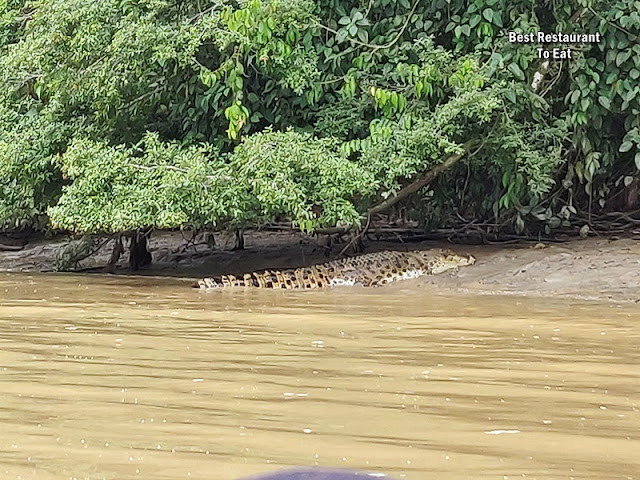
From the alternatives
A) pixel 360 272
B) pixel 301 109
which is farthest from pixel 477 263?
pixel 301 109

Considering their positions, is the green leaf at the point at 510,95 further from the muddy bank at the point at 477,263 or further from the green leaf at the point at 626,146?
the muddy bank at the point at 477,263

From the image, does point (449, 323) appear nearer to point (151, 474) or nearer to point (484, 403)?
point (484, 403)

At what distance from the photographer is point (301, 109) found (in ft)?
29.9

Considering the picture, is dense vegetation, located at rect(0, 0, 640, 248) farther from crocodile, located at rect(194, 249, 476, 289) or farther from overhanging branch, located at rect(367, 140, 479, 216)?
crocodile, located at rect(194, 249, 476, 289)

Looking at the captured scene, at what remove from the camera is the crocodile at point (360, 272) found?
8.21 meters

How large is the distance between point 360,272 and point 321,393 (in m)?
5.58

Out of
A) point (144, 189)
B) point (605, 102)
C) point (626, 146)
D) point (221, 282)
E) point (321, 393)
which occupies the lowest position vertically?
point (221, 282)

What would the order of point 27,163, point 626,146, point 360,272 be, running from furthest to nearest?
point 27,163, point 360,272, point 626,146

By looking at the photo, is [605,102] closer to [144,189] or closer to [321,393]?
[144,189]

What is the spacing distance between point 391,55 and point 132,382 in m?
5.93

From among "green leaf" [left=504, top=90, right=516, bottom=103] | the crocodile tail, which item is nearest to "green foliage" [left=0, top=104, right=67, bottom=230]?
the crocodile tail

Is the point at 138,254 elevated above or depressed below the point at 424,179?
below

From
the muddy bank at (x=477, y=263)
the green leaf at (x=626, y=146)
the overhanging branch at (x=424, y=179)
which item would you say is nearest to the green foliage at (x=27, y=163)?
the muddy bank at (x=477, y=263)

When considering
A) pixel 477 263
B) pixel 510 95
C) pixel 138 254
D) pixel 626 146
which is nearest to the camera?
pixel 510 95
